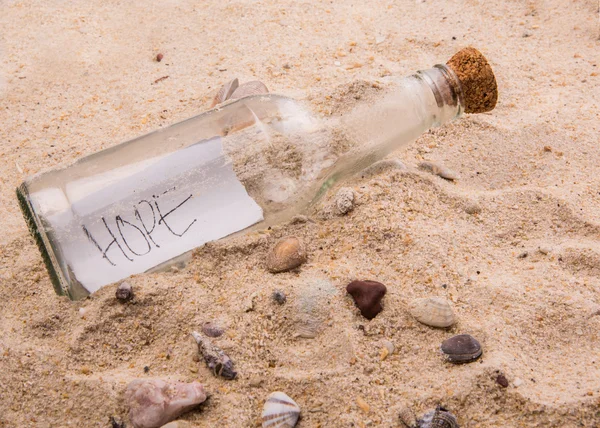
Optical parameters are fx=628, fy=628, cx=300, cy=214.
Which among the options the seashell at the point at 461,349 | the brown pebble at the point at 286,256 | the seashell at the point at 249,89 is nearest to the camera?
the seashell at the point at 461,349

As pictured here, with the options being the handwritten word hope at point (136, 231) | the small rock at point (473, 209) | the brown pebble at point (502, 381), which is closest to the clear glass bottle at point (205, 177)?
the handwritten word hope at point (136, 231)

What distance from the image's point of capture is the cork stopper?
62.6 inches

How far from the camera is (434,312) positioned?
1.28 meters

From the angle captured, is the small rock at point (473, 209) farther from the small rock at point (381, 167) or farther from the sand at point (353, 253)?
the small rock at point (381, 167)

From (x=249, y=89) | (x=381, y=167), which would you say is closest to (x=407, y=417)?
(x=381, y=167)

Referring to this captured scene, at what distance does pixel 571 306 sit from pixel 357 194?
564 mm

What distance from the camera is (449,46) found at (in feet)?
7.59

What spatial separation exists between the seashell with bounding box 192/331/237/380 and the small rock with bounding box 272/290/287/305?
0.17 metres

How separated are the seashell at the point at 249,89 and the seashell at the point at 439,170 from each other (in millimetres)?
576

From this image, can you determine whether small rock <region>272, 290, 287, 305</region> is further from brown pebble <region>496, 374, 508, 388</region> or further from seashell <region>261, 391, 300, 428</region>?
brown pebble <region>496, 374, 508, 388</region>

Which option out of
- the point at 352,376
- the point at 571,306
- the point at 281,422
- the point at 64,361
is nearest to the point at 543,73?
the point at 571,306

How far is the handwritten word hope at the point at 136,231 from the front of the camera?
1492 millimetres

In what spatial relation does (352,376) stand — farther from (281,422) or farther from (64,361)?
(64,361)

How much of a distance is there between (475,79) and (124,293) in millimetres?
1001
